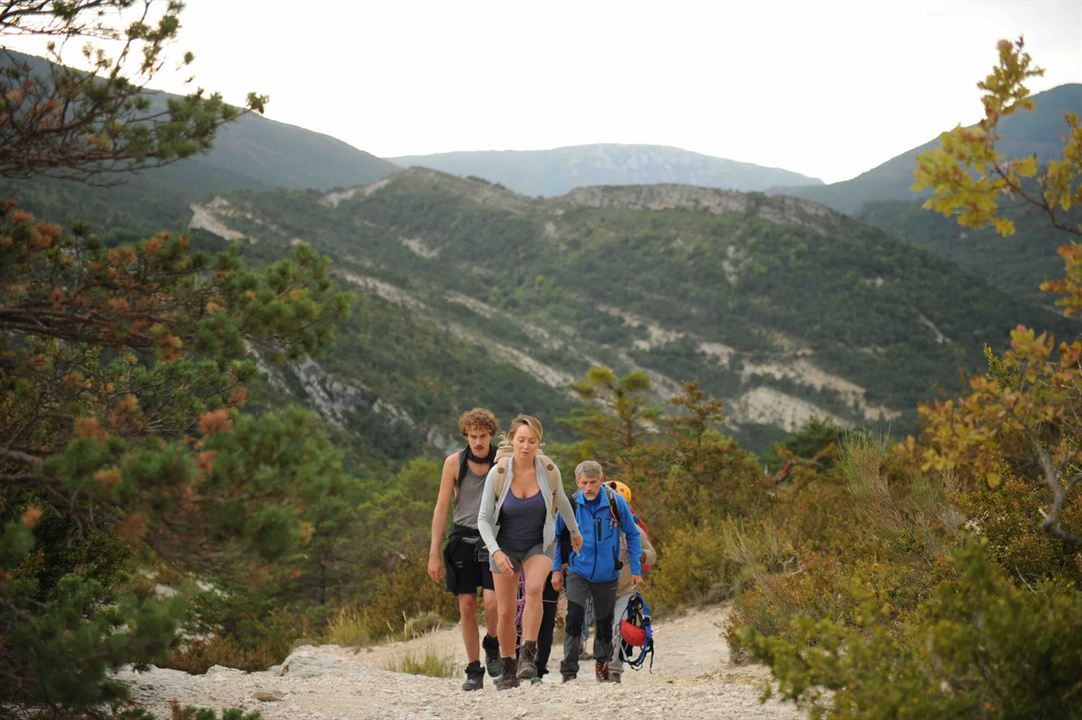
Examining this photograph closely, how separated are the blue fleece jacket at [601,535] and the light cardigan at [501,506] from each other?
0.28 m

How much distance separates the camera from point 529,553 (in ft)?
18.0

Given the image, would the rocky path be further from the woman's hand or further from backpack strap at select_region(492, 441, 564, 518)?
backpack strap at select_region(492, 441, 564, 518)

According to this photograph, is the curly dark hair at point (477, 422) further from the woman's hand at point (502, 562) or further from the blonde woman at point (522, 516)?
the woman's hand at point (502, 562)

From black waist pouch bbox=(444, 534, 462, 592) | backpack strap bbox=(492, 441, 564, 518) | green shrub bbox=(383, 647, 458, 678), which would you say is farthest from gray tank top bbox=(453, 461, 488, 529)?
green shrub bbox=(383, 647, 458, 678)

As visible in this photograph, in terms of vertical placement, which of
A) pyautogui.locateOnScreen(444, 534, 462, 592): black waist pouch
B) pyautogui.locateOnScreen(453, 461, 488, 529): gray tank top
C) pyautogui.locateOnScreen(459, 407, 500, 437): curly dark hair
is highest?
pyautogui.locateOnScreen(459, 407, 500, 437): curly dark hair

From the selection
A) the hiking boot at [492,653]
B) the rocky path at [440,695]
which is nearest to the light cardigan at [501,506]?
the rocky path at [440,695]

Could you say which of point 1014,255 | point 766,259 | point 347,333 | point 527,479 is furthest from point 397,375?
point 1014,255

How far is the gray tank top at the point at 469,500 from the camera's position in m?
5.59

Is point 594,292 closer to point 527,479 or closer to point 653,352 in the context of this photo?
point 653,352

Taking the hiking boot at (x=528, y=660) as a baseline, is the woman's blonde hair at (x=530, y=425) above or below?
above

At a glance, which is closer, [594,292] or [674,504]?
[674,504]

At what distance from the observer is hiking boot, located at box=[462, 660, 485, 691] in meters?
5.69

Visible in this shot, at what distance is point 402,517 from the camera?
71.0 feet

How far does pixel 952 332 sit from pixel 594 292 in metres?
41.7
